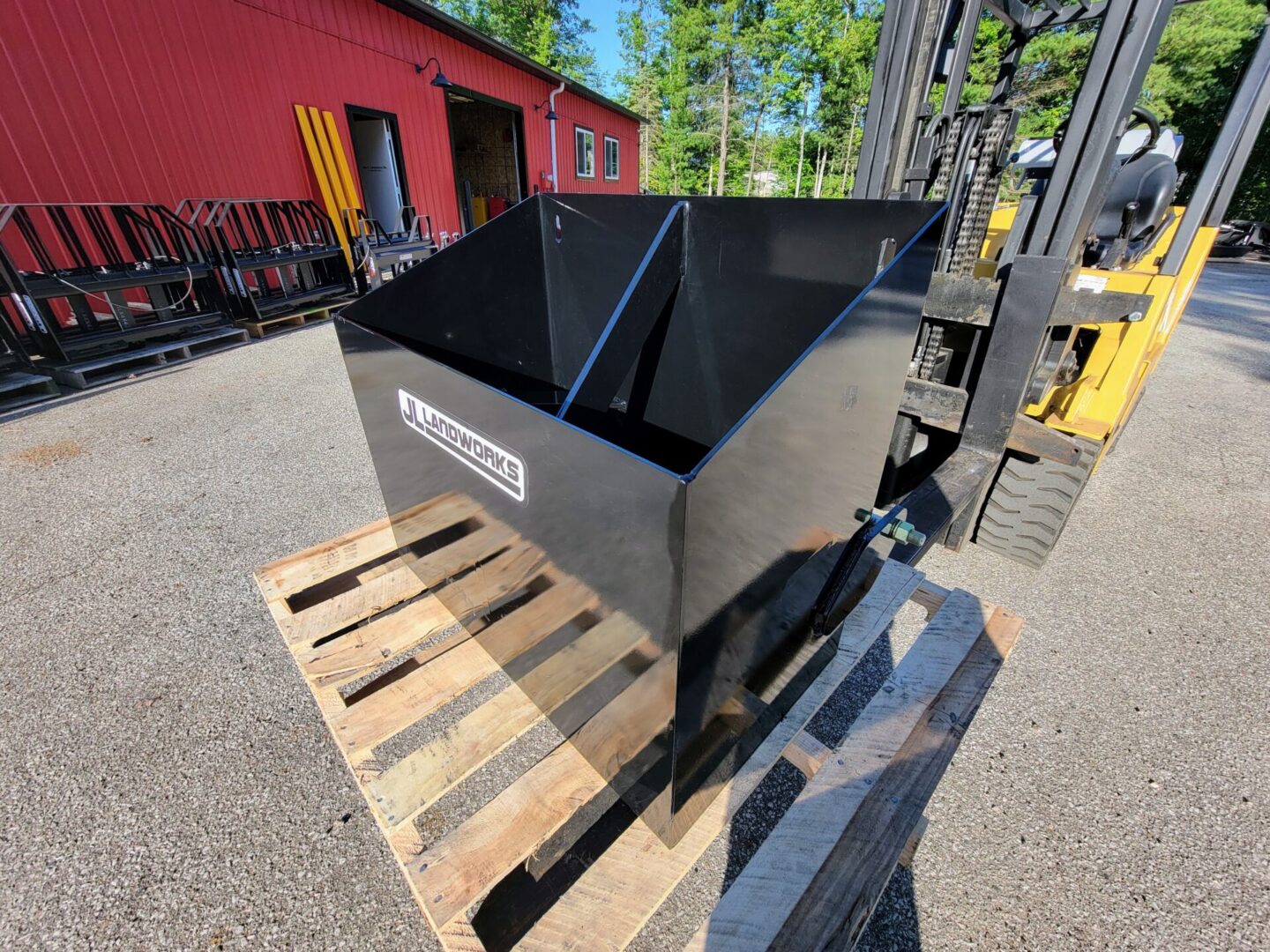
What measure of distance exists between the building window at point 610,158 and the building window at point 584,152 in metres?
0.83

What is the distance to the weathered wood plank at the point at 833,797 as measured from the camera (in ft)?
3.15

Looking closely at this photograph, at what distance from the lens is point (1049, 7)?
91.3 inches

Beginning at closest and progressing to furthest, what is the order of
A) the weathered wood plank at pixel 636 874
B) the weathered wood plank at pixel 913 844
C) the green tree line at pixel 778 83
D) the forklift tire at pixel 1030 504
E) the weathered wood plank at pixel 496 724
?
the weathered wood plank at pixel 636 874
the weathered wood plank at pixel 496 724
the weathered wood plank at pixel 913 844
the forklift tire at pixel 1030 504
the green tree line at pixel 778 83

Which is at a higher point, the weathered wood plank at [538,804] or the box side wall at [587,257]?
the box side wall at [587,257]

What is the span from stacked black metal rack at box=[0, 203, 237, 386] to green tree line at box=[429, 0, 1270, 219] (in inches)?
769

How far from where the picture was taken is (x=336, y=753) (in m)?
1.69

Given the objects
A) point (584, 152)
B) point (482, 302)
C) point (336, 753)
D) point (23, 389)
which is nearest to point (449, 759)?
point (336, 753)

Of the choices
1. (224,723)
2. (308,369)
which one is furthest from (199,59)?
(224,723)

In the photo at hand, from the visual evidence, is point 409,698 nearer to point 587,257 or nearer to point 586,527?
point 586,527

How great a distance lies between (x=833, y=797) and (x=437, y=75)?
37.4 ft

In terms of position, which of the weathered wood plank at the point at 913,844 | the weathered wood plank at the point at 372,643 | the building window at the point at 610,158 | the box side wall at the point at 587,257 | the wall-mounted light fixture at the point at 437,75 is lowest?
the weathered wood plank at the point at 913,844

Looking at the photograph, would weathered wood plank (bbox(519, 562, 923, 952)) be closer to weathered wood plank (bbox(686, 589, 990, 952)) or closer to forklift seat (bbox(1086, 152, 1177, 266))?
weathered wood plank (bbox(686, 589, 990, 952))

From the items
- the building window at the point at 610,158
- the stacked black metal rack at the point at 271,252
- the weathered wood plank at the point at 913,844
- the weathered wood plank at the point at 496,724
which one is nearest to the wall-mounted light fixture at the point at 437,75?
the stacked black metal rack at the point at 271,252

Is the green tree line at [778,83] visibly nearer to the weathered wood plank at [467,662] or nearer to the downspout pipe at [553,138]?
the downspout pipe at [553,138]
